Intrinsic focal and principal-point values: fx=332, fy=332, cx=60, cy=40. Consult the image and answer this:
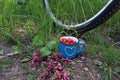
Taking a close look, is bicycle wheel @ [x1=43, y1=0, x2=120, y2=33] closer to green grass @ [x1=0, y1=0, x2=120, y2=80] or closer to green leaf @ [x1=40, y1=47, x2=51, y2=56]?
green grass @ [x1=0, y1=0, x2=120, y2=80]

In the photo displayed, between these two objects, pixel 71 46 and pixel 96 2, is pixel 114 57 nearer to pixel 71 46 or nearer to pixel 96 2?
pixel 71 46

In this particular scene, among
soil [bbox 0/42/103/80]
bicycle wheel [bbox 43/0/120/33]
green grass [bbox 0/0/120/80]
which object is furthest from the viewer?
bicycle wheel [bbox 43/0/120/33]

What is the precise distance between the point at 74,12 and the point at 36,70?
0.76 metres

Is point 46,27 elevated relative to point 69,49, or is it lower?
elevated

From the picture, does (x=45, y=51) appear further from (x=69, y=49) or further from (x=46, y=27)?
(x=46, y=27)

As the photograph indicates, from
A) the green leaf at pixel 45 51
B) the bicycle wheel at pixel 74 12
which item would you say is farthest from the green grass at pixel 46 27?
the green leaf at pixel 45 51

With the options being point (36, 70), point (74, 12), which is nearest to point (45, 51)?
point (36, 70)

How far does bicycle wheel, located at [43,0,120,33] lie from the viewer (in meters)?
2.37

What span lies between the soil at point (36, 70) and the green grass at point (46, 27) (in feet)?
0.27

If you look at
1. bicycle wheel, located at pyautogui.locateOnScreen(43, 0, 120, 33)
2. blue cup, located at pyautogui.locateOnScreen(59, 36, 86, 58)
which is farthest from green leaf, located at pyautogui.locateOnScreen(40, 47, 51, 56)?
bicycle wheel, located at pyautogui.locateOnScreen(43, 0, 120, 33)

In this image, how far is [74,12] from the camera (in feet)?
8.43

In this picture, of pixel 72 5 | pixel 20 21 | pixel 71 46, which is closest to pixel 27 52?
pixel 71 46

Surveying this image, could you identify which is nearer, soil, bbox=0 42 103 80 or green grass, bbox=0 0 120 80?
soil, bbox=0 42 103 80

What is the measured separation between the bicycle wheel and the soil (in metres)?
0.32
